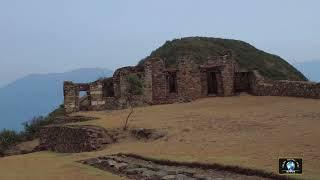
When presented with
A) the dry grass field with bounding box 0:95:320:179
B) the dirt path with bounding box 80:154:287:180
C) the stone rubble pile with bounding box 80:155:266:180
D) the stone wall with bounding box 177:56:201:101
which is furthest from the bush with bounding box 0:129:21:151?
the dirt path with bounding box 80:154:287:180

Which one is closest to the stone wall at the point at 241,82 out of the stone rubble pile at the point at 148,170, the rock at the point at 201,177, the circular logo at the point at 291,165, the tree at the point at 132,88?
the tree at the point at 132,88

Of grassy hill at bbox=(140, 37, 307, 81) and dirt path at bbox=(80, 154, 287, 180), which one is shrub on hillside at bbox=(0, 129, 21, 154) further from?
grassy hill at bbox=(140, 37, 307, 81)

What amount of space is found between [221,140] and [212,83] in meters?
19.2

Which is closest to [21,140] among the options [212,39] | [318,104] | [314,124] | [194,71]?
[194,71]

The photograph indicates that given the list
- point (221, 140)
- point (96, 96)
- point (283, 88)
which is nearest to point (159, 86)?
point (96, 96)

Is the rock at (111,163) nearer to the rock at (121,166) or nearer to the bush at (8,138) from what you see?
the rock at (121,166)

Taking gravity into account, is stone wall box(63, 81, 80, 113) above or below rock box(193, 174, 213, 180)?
above

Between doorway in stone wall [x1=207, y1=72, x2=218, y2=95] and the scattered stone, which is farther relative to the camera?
doorway in stone wall [x1=207, y1=72, x2=218, y2=95]

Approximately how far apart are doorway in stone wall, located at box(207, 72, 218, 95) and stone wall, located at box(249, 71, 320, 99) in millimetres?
2534

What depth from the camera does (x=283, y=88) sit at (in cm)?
3269

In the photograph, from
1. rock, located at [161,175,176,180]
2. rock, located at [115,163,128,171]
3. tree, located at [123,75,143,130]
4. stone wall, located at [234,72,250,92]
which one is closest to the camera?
rock, located at [161,175,176,180]

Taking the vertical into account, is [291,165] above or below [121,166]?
above

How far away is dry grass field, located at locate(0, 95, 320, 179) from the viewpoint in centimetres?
1588

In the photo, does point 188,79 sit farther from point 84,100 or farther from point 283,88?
point 84,100
